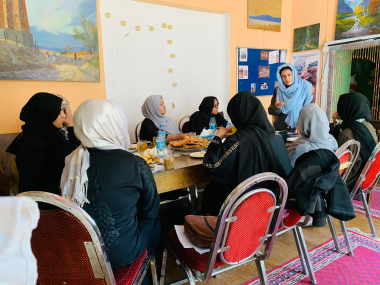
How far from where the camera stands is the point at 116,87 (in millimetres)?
3547

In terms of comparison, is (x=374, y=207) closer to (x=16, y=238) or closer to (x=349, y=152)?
(x=349, y=152)

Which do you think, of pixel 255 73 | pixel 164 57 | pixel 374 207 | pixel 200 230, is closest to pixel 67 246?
pixel 200 230

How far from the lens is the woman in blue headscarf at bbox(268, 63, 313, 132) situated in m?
3.42

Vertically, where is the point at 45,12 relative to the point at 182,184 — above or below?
above

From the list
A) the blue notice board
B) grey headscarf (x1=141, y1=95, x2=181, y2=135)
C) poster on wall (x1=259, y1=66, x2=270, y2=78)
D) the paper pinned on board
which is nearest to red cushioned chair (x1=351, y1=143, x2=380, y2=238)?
the paper pinned on board

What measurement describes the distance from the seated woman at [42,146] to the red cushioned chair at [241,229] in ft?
3.23

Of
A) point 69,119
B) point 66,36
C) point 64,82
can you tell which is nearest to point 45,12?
point 66,36

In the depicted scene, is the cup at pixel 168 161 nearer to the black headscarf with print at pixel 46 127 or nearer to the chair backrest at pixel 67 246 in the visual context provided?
the black headscarf with print at pixel 46 127

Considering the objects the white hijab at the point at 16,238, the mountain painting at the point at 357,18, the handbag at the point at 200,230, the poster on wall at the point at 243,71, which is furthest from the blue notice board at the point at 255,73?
the white hijab at the point at 16,238

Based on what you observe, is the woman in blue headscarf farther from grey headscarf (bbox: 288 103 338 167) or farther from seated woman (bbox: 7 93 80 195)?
seated woman (bbox: 7 93 80 195)

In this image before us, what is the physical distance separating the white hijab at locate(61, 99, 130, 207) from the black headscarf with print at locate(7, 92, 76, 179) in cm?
63

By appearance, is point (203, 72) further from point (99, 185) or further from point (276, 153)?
point (99, 185)

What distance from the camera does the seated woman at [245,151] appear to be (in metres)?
1.51

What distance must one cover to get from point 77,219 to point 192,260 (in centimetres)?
61
